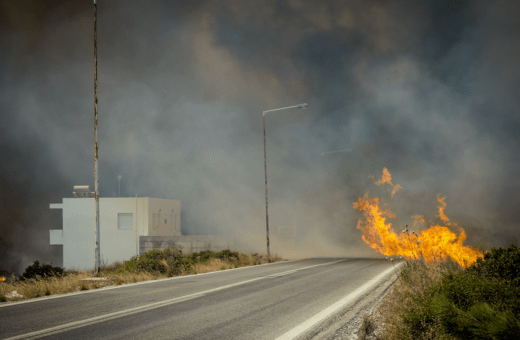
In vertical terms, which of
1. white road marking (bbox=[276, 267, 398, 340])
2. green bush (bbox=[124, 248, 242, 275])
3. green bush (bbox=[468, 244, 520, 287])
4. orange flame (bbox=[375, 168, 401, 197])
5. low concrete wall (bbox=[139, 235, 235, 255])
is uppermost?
orange flame (bbox=[375, 168, 401, 197])

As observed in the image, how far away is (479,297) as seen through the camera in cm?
406

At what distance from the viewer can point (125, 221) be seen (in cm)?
4647

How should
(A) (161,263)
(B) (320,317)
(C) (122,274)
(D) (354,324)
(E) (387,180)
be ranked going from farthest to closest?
(E) (387,180), (A) (161,263), (C) (122,274), (B) (320,317), (D) (354,324)

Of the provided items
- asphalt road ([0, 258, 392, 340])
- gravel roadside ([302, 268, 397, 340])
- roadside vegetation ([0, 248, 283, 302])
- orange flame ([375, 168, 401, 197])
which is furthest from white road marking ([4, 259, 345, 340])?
orange flame ([375, 168, 401, 197])

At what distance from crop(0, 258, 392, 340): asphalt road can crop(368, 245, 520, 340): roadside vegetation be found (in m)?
1.28

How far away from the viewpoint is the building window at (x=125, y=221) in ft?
152

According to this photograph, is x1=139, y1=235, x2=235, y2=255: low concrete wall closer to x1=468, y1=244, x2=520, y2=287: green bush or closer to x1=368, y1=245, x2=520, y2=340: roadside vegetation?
x1=368, y1=245, x2=520, y2=340: roadside vegetation

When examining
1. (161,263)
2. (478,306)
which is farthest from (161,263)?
(478,306)

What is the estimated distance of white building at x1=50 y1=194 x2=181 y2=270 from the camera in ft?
148

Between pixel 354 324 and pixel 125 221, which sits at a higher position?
pixel 125 221

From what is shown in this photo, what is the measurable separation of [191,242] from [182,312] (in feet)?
106

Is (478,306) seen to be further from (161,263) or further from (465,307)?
(161,263)

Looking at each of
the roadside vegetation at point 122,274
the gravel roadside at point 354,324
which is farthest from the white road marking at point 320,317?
the roadside vegetation at point 122,274

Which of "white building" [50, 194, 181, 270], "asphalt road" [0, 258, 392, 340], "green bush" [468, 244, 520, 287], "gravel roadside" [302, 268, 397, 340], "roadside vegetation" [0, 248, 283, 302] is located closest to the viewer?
"gravel roadside" [302, 268, 397, 340]
